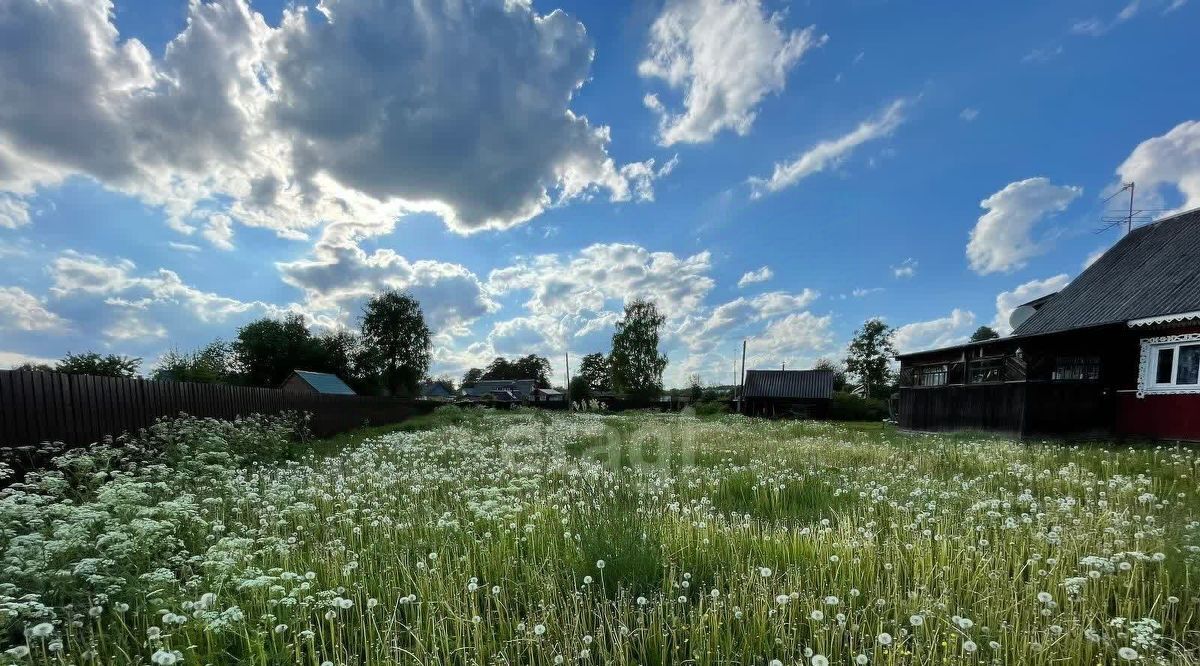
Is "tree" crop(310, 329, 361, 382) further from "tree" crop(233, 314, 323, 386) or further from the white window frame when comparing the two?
the white window frame

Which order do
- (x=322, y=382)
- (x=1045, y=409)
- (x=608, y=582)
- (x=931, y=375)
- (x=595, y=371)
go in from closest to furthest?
(x=608, y=582) < (x=1045, y=409) < (x=931, y=375) < (x=322, y=382) < (x=595, y=371)

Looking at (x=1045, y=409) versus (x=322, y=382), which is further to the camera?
(x=322, y=382)

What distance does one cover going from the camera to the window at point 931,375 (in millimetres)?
22047

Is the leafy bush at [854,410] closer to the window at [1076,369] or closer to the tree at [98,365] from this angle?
the window at [1076,369]

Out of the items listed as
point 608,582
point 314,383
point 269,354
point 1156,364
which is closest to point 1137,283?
point 1156,364

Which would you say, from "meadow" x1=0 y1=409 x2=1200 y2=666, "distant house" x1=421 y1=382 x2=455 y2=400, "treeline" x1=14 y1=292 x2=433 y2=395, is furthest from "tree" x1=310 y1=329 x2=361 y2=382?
"meadow" x1=0 y1=409 x2=1200 y2=666

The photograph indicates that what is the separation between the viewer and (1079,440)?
15422 mm

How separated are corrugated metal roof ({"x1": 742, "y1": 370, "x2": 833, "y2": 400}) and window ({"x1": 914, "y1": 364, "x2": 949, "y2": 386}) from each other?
64.9ft

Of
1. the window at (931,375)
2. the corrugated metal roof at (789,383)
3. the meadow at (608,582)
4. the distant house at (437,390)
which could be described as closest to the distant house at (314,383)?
the corrugated metal roof at (789,383)

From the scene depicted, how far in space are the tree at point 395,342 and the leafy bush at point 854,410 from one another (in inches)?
1985

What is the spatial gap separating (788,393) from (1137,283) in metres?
27.9

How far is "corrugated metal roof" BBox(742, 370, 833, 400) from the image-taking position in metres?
44.0

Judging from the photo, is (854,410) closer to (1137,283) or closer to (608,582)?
(1137,283)

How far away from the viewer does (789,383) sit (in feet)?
149
